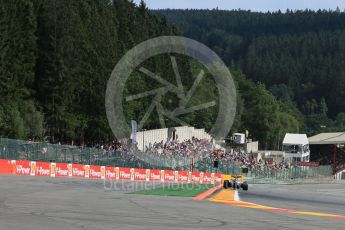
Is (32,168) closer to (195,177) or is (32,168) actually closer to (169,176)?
(169,176)

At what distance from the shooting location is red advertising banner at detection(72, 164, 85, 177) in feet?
154

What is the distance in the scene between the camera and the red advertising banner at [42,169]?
4425cm

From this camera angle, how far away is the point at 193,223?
16.4m

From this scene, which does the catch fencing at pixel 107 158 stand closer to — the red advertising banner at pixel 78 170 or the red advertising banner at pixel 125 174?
the red advertising banner at pixel 78 170

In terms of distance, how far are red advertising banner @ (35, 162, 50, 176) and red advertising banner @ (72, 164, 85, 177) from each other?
2318 millimetres

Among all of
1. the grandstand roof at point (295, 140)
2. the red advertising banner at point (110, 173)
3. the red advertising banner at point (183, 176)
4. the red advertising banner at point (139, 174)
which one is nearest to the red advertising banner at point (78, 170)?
the red advertising banner at point (110, 173)

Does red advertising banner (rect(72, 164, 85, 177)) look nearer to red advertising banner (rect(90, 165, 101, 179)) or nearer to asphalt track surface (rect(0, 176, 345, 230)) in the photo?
red advertising banner (rect(90, 165, 101, 179))

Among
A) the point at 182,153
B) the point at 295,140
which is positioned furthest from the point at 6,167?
the point at 295,140

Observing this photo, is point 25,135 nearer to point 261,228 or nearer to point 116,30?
point 116,30

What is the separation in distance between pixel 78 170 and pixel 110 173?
2.73 m

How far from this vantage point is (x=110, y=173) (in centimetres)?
4928

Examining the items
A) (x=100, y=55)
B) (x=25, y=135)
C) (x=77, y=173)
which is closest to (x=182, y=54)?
(x=100, y=55)

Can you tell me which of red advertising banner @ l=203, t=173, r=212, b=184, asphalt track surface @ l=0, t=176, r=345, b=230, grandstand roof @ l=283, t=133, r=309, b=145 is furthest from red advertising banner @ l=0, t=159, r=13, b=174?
grandstand roof @ l=283, t=133, r=309, b=145

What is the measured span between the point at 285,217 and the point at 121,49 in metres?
62.8
